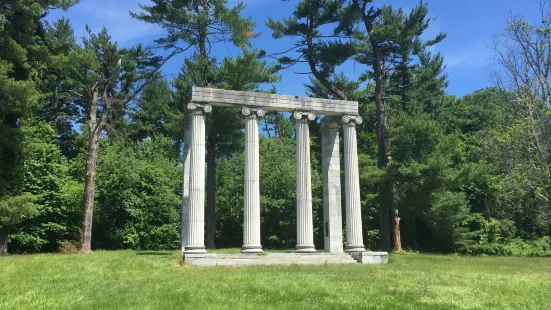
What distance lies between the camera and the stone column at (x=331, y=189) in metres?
28.8

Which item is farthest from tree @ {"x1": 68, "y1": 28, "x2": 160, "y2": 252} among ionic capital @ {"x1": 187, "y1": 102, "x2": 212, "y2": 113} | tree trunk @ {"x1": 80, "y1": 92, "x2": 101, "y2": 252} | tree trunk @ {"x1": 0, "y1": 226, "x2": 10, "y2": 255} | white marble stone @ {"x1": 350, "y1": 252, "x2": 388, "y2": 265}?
white marble stone @ {"x1": 350, "y1": 252, "x2": 388, "y2": 265}

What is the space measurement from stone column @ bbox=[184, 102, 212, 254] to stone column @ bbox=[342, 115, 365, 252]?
28.3 ft

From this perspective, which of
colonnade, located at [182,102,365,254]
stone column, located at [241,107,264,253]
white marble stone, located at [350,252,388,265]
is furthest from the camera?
white marble stone, located at [350,252,388,265]

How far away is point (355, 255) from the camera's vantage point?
26578 millimetres

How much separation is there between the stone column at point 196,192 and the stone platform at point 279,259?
0.96m

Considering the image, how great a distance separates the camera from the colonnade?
2508 centimetres

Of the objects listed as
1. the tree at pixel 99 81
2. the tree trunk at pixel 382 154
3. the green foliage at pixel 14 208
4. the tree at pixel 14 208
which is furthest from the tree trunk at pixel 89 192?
the tree trunk at pixel 382 154

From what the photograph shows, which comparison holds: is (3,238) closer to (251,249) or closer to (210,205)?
(210,205)

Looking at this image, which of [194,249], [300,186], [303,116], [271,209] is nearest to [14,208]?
[194,249]

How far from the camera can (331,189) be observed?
96.1ft

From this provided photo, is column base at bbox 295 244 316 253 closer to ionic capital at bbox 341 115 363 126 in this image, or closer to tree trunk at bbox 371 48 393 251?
ionic capital at bbox 341 115 363 126

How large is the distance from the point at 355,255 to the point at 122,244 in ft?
72.3

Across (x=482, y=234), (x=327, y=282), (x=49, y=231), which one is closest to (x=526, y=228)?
(x=482, y=234)

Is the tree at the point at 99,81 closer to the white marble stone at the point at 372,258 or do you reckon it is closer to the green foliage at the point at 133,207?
Result: the green foliage at the point at 133,207
